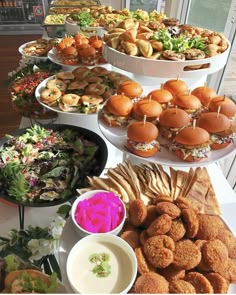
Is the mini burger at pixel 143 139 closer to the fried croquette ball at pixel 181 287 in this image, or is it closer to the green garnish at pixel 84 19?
the fried croquette ball at pixel 181 287

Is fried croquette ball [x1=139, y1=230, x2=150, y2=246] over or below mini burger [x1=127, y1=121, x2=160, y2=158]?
below

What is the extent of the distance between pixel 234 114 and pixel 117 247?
49 cm

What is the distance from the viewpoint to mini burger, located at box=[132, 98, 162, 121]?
2.54ft

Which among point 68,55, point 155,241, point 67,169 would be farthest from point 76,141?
point 68,55

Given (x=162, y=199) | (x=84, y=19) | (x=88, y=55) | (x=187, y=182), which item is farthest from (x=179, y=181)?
(x=84, y=19)

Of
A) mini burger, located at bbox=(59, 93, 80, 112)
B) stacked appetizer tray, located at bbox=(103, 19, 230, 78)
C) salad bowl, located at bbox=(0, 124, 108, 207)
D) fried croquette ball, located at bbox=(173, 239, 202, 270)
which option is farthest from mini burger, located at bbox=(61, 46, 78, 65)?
fried croquette ball, located at bbox=(173, 239, 202, 270)

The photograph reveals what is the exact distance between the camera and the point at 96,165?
2.78 ft

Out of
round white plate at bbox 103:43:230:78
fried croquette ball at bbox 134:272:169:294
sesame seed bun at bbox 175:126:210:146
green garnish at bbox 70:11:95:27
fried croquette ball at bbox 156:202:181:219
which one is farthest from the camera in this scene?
green garnish at bbox 70:11:95:27

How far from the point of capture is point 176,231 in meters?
0.57

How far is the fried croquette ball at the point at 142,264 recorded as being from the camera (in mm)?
534

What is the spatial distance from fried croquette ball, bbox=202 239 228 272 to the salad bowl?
1.18 feet

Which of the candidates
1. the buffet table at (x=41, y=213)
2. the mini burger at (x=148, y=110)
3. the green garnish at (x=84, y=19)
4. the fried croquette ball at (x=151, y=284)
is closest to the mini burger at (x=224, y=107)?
the mini burger at (x=148, y=110)

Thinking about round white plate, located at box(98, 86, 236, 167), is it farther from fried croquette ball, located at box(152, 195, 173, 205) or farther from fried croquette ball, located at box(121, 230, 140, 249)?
fried croquette ball, located at box(121, 230, 140, 249)

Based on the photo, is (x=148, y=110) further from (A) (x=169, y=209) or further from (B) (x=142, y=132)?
(A) (x=169, y=209)
